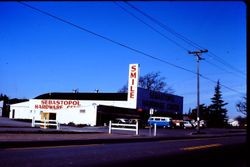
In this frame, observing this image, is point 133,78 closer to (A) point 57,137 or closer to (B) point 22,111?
(B) point 22,111

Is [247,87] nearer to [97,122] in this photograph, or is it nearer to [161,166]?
[161,166]

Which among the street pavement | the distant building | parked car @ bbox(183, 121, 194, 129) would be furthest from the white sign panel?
the street pavement

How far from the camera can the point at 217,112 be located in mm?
108688

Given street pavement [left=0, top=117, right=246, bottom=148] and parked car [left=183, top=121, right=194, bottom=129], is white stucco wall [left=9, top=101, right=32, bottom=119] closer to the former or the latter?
parked car [left=183, top=121, right=194, bottom=129]

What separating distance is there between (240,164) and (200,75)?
38259 millimetres

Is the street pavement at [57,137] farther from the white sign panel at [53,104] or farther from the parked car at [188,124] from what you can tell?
the parked car at [188,124]

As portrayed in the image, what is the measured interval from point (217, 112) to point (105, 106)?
2221 inches

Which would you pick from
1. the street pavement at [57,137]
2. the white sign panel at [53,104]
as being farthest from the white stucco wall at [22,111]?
the street pavement at [57,137]

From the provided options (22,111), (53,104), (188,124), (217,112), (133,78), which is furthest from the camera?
(217,112)

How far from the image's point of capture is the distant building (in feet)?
199

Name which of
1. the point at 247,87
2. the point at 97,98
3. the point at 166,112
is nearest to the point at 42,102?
the point at 97,98

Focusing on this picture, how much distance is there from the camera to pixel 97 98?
73.6 metres

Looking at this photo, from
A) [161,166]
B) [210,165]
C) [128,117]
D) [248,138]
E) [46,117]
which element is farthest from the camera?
[128,117]

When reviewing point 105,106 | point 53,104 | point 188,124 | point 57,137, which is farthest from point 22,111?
point 57,137
